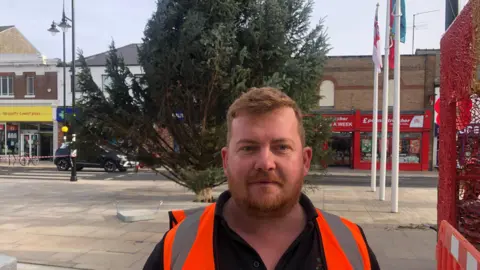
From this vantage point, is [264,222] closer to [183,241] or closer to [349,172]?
[183,241]

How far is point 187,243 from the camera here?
5.16 feet

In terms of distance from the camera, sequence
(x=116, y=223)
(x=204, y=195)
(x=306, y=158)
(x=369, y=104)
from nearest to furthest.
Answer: (x=306, y=158), (x=116, y=223), (x=204, y=195), (x=369, y=104)

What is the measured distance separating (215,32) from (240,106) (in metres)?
6.47

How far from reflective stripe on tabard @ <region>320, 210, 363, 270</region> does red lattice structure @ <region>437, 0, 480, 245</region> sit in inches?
126

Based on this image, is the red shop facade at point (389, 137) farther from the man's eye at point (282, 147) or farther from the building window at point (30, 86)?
the man's eye at point (282, 147)

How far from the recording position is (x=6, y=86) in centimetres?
3036

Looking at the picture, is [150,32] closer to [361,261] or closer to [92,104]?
[92,104]

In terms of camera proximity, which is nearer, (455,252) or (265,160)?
(265,160)

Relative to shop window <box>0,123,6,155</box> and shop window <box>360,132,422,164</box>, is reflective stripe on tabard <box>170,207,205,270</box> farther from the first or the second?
shop window <box>0,123,6,155</box>

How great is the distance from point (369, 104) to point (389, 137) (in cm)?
251

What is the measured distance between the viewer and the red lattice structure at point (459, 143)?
4.30 meters

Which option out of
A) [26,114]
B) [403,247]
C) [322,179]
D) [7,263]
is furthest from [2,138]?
[403,247]

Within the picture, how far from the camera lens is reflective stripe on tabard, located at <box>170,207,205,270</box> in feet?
4.99

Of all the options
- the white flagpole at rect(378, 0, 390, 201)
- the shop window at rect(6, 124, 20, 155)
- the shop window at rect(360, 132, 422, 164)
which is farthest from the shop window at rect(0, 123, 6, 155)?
the white flagpole at rect(378, 0, 390, 201)
